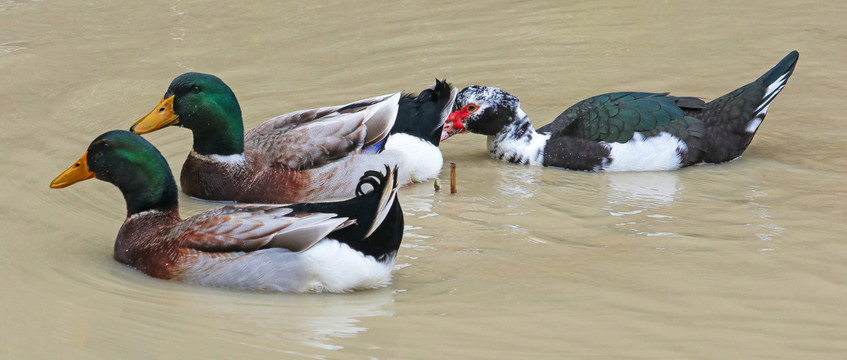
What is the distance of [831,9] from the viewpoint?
43.6 feet

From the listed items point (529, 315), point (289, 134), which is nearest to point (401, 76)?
point (289, 134)

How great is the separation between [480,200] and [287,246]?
2.53 m

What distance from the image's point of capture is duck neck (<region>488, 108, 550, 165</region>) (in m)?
8.91

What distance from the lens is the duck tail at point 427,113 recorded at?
8.74 meters

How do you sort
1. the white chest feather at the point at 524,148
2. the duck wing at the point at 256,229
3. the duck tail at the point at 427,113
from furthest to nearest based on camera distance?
the white chest feather at the point at 524,148 < the duck tail at the point at 427,113 < the duck wing at the point at 256,229

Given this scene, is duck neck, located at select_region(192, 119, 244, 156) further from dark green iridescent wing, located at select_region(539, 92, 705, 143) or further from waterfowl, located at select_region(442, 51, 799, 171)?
dark green iridescent wing, located at select_region(539, 92, 705, 143)

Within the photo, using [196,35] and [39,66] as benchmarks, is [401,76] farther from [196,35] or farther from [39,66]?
[39,66]

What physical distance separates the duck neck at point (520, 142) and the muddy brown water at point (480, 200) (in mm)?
102

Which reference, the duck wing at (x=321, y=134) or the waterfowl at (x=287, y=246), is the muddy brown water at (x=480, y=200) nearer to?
the waterfowl at (x=287, y=246)

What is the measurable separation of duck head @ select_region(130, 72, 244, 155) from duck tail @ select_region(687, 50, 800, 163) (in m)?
3.62

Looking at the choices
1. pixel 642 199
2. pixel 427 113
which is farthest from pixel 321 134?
pixel 642 199

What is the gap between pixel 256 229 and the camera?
224 inches

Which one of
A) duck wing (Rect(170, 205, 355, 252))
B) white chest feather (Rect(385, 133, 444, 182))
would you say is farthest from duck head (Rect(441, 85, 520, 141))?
duck wing (Rect(170, 205, 355, 252))

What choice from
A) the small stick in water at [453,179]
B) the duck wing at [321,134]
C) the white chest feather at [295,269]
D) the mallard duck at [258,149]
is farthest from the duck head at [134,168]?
the small stick in water at [453,179]
